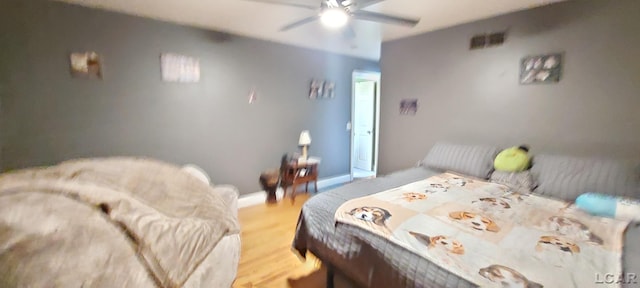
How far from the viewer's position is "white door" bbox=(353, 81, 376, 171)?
17.0ft

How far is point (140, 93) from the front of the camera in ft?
8.93

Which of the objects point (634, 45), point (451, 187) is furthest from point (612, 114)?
point (451, 187)

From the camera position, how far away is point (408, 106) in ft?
11.3

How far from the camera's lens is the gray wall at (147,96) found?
223 centimetres

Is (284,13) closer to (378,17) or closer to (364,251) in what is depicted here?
(378,17)

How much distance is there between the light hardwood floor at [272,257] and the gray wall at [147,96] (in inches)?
26.5

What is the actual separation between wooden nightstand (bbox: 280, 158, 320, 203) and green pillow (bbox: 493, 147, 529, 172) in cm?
218

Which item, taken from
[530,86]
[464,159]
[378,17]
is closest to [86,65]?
[378,17]

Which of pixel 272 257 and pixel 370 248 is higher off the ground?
pixel 370 248

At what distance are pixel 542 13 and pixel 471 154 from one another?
136 cm

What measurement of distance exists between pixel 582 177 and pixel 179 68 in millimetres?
3688

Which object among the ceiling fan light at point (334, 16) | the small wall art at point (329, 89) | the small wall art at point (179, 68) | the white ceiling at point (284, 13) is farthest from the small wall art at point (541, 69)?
the small wall art at point (179, 68)
